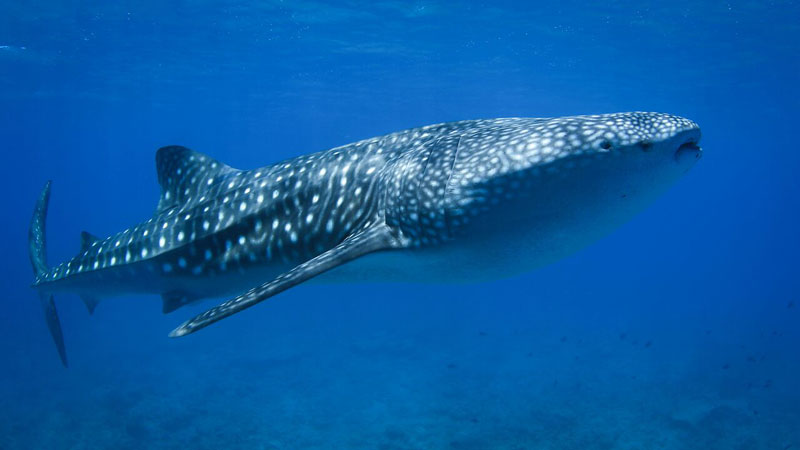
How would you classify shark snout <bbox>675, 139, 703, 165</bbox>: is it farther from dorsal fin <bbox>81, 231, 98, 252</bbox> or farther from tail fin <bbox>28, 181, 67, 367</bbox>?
tail fin <bbox>28, 181, 67, 367</bbox>

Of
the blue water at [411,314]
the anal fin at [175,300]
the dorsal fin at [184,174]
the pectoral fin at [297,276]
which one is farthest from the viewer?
the blue water at [411,314]

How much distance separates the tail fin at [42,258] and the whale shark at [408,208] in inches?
90.6

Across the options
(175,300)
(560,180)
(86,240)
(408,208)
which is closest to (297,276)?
(408,208)

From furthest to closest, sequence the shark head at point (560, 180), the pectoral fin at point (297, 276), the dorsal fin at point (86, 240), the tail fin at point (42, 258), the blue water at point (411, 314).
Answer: the blue water at point (411, 314)
the tail fin at point (42, 258)
the dorsal fin at point (86, 240)
the pectoral fin at point (297, 276)
the shark head at point (560, 180)

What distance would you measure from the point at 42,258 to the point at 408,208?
6839 mm

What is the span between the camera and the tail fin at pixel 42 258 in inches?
300

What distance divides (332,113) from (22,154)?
225 feet

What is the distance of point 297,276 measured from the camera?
3529 mm

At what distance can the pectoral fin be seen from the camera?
3.45 m

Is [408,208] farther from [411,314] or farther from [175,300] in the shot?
[411,314]

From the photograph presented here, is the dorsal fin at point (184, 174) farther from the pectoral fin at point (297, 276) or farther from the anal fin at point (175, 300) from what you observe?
the pectoral fin at point (297, 276)

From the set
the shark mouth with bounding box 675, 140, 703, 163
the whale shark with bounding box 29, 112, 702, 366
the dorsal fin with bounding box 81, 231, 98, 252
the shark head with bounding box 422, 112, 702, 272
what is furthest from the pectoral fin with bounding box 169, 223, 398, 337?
the dorsal fin with bounding box 81, 231, 98, 252

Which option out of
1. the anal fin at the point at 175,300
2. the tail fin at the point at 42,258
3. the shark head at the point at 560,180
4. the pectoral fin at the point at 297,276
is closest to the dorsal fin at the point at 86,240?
the tail fin at the point at 42,258

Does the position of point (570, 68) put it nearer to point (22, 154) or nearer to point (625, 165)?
point (625, 165)
